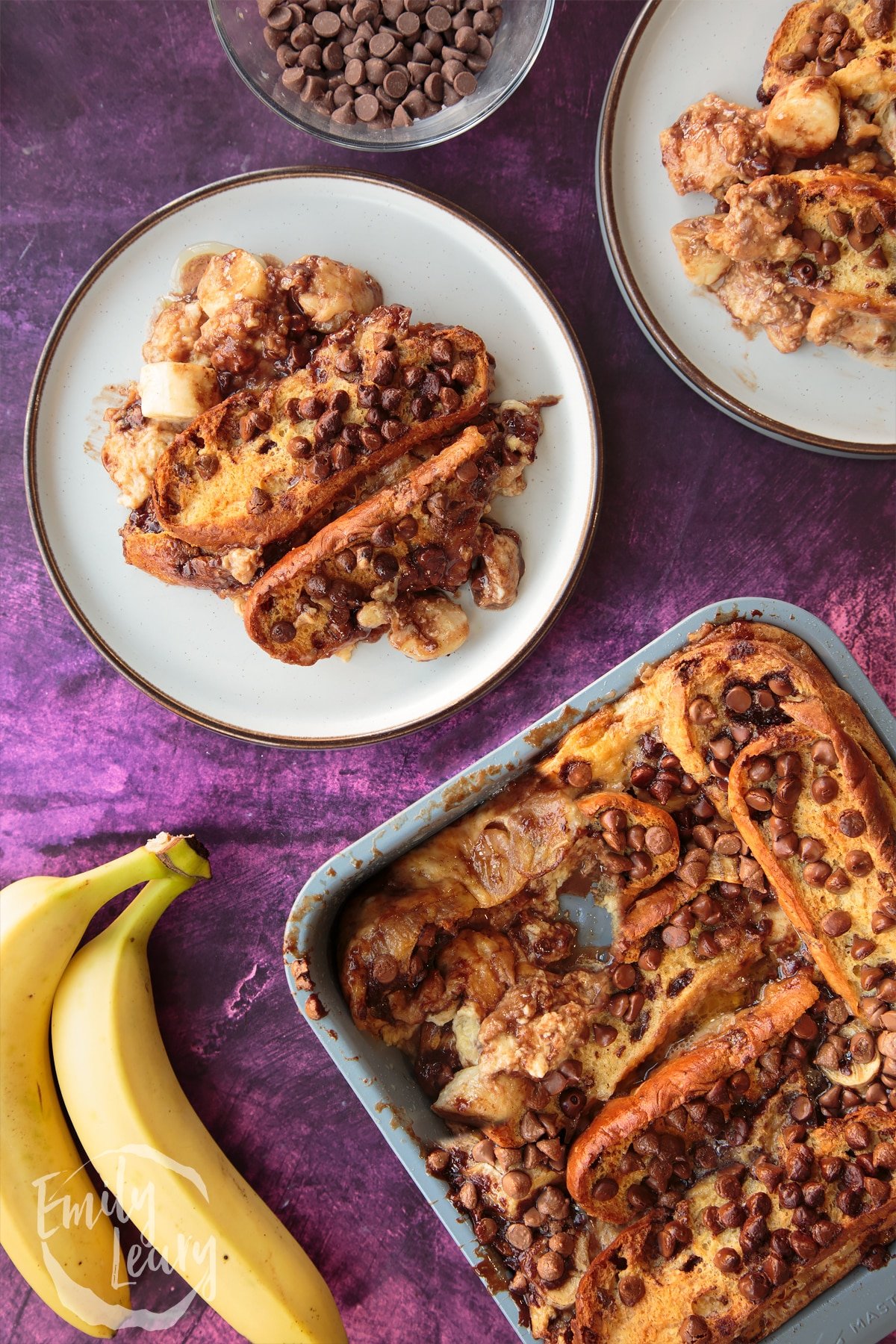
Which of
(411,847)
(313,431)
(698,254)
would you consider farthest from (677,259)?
(411,847)

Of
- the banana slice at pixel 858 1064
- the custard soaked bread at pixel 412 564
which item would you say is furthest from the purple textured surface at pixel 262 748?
the banana slice at pixel 858 1064

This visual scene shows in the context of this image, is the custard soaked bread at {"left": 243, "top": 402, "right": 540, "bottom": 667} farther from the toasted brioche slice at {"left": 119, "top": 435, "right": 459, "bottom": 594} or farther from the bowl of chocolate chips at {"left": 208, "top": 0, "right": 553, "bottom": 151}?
the bowl of chocolate chips at {"left": 208, "top": 0, "right": 553, "bottom": 151}

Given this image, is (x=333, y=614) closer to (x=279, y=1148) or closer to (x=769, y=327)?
(x=769, y=327)

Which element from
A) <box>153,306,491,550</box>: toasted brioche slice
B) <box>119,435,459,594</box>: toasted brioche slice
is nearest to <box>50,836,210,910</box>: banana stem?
<box>119,435,459,594</box>: toasted brioche slice

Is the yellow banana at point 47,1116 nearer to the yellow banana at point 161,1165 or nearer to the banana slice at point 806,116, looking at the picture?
the yellow banana at point 161,1165

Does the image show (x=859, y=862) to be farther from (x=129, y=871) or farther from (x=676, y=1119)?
(x=129, y=871)

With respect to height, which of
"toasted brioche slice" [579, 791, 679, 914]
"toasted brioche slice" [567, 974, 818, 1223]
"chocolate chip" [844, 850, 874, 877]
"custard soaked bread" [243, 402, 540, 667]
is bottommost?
"toasted brioche slice" [567, 974, 818, 1223]
